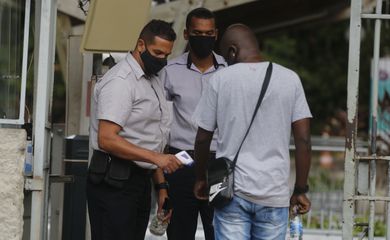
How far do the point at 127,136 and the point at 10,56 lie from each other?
98 centimetres

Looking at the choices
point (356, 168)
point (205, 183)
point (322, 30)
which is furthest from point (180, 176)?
point (322, 30)

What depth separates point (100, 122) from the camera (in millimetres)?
4891

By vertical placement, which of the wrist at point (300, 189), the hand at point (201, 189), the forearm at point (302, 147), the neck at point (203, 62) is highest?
the neck at point (203, 62)

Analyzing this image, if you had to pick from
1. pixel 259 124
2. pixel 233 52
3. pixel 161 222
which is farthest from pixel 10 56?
pixel 259 124

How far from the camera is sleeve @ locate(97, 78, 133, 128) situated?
4.84 m

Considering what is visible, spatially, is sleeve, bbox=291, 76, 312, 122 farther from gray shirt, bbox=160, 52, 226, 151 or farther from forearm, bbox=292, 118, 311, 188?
gray shirt, bbox=160, 52, 226, 151

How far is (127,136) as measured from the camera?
4980 mm

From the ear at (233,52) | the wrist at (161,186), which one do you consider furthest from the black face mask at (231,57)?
the wrist at (161,186)

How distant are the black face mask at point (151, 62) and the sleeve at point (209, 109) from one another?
1.45 ft

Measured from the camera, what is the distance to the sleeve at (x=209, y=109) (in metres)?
4.64

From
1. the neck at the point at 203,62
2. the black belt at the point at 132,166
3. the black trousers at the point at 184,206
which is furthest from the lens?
the neck at the point at 203,62

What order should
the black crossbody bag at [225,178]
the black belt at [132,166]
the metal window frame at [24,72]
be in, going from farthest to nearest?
the metal window frame at [24,72] < the black belt at [132,166] < the black crossbody bag at [225,178]

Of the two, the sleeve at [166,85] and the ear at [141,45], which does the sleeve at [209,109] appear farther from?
the sleeve at [166,85]

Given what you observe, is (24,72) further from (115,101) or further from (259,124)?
(259,124)
